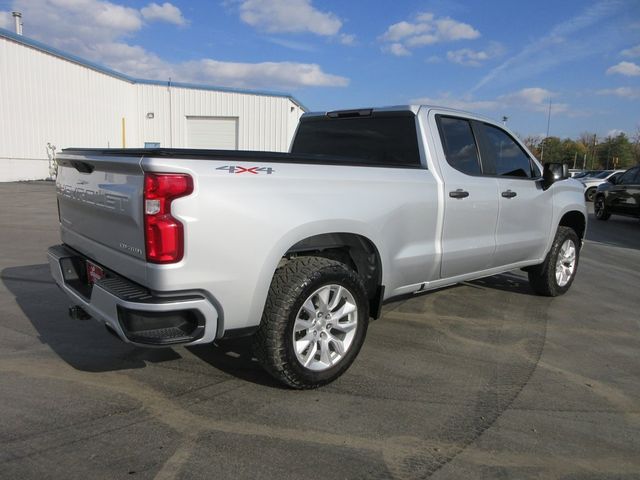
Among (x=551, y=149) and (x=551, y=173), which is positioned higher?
(x=551, y=149)

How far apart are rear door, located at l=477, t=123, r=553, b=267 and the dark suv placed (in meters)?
11.0

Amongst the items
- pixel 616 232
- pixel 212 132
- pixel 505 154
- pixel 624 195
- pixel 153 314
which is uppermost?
pixel 212 132

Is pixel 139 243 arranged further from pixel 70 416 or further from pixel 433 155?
pixel 433 155

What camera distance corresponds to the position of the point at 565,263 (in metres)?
6.07

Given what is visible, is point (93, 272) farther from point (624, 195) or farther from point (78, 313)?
point (624, 195)

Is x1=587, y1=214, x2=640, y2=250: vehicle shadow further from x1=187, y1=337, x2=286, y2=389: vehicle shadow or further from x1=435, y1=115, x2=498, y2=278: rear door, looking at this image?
x1=187, y1=337, x2=286, y2=389: vehicle shadow

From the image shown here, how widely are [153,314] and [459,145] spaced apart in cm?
310

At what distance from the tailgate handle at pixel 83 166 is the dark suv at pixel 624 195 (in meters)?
15.2

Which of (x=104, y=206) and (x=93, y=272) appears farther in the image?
(x=93, y=272)

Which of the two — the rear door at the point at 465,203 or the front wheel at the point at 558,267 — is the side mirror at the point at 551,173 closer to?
the front wheel at the point at 558,267

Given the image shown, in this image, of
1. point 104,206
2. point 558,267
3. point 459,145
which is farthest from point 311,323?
point 558,267

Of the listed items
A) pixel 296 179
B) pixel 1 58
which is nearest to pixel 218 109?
pixel 1 58

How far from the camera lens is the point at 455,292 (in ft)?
19.8

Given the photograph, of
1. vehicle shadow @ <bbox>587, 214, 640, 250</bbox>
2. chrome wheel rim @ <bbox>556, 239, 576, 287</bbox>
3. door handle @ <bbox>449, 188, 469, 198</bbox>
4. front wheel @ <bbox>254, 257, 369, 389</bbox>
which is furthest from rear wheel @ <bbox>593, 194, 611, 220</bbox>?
front wheel @ <bbox>254, 257, 369, 389</bbox>
